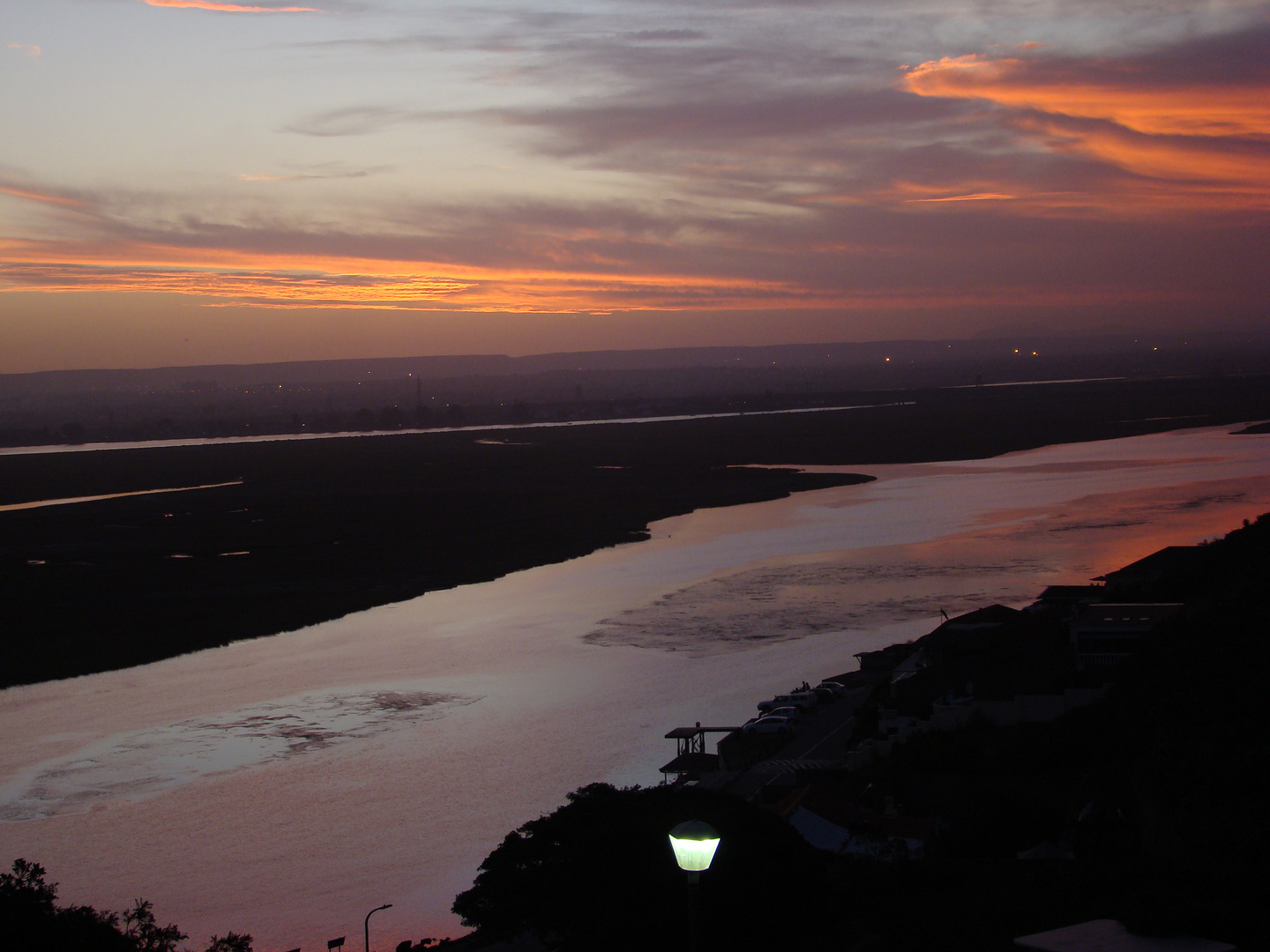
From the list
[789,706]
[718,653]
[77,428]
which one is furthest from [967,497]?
[77,428]

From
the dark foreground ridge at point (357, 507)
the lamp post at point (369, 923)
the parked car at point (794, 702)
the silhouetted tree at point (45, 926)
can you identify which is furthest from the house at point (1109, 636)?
the dark foreground ridge at point (357, 507)

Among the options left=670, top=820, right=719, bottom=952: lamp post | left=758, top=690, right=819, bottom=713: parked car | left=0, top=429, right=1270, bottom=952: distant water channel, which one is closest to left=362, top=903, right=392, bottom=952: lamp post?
left=0, top=429, right=1270, bottom=952: distant water channel

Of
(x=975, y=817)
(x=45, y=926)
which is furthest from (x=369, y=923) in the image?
(x=975, y=817)

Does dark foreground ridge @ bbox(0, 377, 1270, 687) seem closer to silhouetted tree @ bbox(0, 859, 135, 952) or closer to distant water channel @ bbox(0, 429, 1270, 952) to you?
distant water channel @ bbox(0, 429, 1270, 952)

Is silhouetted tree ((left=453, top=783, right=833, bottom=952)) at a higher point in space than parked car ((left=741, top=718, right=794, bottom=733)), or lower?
higher

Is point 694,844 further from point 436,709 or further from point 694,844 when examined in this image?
point 436,709

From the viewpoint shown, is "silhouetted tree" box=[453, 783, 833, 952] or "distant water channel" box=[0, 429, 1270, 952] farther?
"distant water channel" box=[0, 429, 1270, 952]
